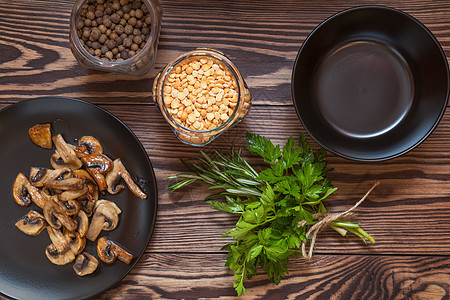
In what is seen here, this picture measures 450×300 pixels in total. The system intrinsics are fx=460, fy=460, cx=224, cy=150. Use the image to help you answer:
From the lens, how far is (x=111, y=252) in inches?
55.8

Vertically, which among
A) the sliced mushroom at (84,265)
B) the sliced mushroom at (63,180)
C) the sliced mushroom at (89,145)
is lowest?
the sliced mushroom at (84,265)

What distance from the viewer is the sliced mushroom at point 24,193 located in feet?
4.66

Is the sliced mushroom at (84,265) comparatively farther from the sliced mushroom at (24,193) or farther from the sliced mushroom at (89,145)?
the sliced mushroom at (89,145)

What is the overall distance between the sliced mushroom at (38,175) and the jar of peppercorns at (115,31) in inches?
13.9

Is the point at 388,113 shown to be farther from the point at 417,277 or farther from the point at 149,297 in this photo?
the point at 149,297

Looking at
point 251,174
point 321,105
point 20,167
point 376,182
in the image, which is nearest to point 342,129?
point 321,105

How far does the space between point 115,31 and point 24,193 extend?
0.57 m

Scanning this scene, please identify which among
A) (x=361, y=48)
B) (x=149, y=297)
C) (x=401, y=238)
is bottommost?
(x=149, y=297)

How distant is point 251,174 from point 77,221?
1.83 feet

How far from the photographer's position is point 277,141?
57.7 inches

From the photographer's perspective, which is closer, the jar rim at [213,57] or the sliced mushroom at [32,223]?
the jar rim at [213,57]

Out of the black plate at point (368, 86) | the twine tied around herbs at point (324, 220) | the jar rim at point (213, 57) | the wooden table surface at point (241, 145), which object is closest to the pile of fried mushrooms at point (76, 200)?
the wooden table surface at point (241, 145)

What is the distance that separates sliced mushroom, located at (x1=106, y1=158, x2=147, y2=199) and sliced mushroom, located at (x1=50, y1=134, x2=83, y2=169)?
108mm

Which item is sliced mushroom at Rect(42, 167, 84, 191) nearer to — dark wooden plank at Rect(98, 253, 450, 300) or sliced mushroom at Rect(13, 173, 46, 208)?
sliced mushroom at Rect(13, 173, 46, 208)
